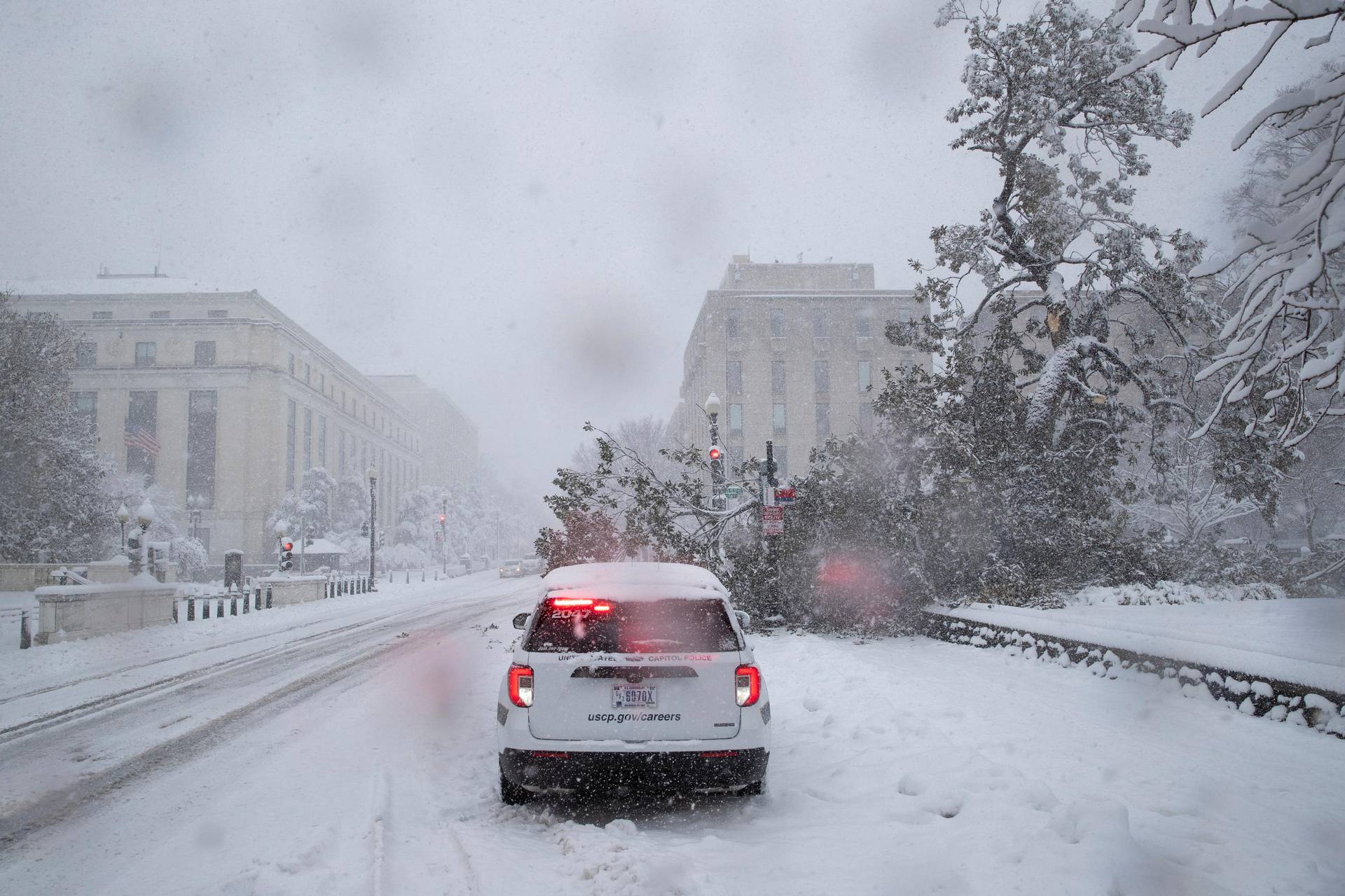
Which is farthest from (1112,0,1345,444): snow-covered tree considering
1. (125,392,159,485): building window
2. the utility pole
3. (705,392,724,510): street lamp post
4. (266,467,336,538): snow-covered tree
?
(125,392,159,485): building window

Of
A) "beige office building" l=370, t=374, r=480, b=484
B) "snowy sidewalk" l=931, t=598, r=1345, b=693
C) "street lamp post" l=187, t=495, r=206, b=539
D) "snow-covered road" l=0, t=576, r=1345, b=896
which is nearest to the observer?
"snow-covered road" l=0, t=576, r=1345, b=896

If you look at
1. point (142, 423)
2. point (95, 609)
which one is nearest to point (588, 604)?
point (95, 609)

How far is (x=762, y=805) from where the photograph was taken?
197 inches

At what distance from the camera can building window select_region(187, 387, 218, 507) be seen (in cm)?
6581

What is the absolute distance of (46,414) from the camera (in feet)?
109

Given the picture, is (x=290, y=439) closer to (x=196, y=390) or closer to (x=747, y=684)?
(x=196, y=390)

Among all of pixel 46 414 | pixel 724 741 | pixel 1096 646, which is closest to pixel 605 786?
pixel 724 741

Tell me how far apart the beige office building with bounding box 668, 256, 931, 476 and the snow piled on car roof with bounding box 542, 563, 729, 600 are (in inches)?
2107

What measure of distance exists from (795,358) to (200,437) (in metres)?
49.6

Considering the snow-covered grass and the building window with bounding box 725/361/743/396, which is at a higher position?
the building window with bounding box 725/361/743/396

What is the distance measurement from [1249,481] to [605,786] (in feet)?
47.8

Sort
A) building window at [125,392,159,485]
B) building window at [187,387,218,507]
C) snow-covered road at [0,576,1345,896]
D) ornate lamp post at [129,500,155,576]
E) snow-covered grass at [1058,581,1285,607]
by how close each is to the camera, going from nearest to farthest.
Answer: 1. snow-covered road at [0,576,1345,896]
2. snow-covered grass at [1058,581,1285,607]
3. ornate lamp post at [129,500,155,576]
4. building window at [125,392,159,485]
5. building window at [187,387,218,507]

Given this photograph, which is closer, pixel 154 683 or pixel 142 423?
pixel 154 683

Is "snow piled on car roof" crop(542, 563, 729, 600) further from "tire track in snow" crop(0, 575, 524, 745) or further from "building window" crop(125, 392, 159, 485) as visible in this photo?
"building window" crop(125, 392, 159, 485)
